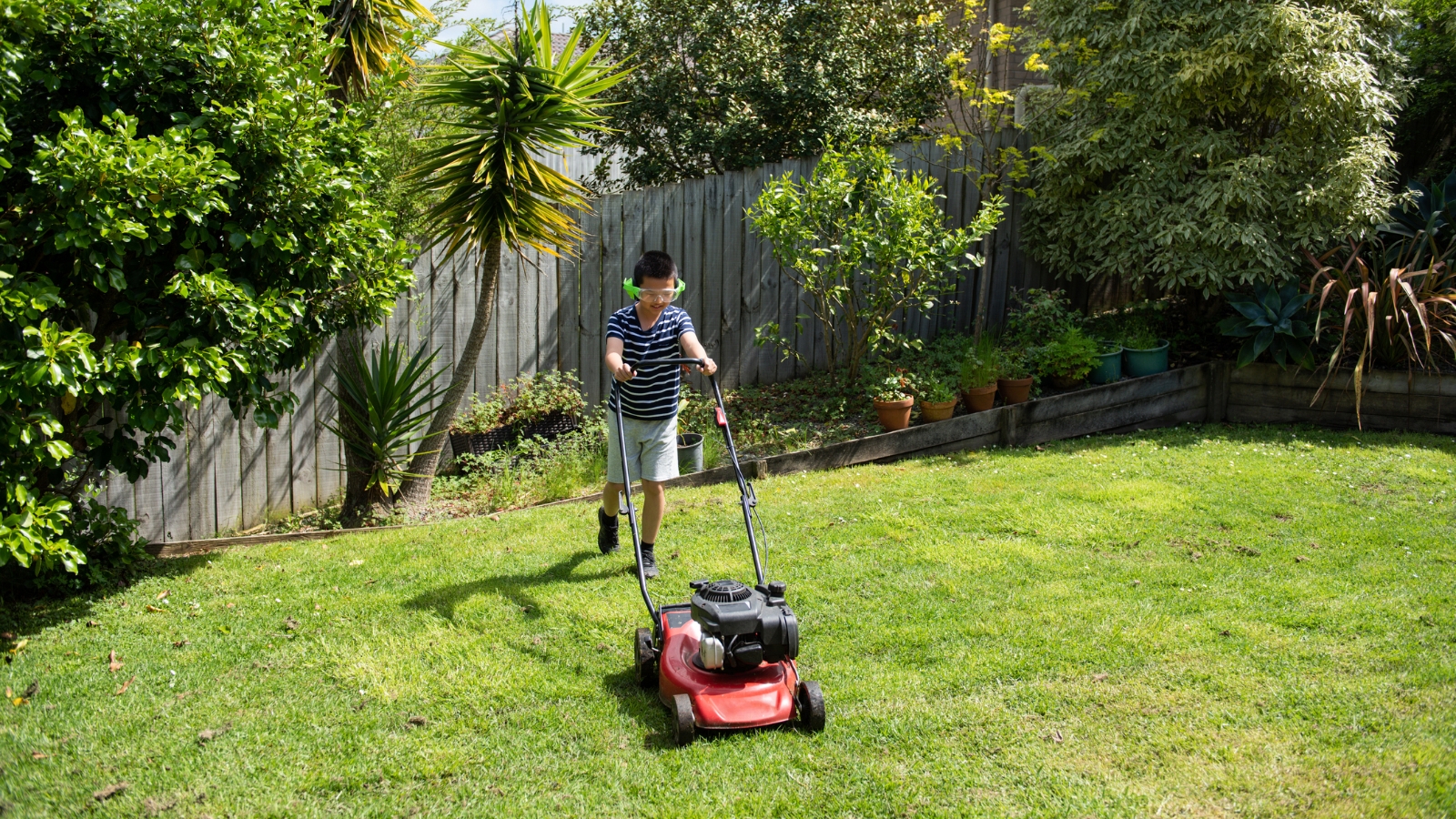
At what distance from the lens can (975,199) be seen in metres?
9.59

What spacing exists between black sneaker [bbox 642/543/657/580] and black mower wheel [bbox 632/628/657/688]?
0.97 metres

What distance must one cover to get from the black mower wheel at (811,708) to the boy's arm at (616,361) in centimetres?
149

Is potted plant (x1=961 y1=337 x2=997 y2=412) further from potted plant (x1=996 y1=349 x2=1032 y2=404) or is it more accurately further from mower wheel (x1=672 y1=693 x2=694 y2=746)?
mower wheel (x1=672 y1=693 x2=694 y2=746)

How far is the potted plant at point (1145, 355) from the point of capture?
8.17 metres

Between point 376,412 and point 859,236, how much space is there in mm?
3659

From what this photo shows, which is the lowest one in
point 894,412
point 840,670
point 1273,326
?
point 840,670

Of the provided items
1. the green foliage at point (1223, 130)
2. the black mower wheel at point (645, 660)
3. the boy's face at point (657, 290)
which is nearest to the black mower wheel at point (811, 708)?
the black mower wheel at point (645, 660)

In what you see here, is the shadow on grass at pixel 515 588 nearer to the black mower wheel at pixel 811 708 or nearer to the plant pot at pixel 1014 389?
the black mower wheel at pixel 811 708

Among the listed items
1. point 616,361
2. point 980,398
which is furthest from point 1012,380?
point 616,361

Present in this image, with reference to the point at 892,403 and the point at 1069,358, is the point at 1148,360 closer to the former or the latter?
the point at 1069,358

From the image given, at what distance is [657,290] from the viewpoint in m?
4.50

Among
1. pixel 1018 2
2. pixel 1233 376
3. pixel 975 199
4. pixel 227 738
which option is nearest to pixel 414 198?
pixel 227 738

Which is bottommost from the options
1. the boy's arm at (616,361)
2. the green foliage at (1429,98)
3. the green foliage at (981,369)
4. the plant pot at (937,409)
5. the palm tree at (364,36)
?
the plant pot at (937,409)

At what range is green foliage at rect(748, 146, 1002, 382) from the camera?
24.5 ft
